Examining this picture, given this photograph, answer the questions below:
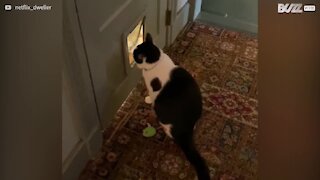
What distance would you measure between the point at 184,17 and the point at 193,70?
42 centimetres

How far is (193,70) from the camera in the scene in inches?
78.0

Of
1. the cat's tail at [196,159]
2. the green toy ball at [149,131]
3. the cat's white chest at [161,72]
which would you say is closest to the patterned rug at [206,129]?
the green toy ball at [149,131]

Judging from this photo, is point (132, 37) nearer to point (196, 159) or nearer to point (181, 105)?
point (181, 105)

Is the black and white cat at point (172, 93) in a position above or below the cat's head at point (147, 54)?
below

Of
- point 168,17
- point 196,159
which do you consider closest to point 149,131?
point 196,159

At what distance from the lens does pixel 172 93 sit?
1423mm

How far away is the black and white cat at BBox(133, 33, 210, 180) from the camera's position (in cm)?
142

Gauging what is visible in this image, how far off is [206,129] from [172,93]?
1.20ft

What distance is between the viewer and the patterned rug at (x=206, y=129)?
5.00 ft

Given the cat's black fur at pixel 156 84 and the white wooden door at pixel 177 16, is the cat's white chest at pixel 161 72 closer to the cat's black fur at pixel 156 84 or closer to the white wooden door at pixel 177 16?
the cat's black fur at pixel 156 84

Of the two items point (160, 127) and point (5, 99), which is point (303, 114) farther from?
point (160, 127)

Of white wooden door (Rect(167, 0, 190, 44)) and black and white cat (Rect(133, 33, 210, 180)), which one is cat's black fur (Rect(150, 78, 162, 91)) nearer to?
black and white cat (Rect(133, 33, 210, 180))

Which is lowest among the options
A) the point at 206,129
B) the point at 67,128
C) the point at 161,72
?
the point at 206,129

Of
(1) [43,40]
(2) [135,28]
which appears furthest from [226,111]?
(1) [43,40]
